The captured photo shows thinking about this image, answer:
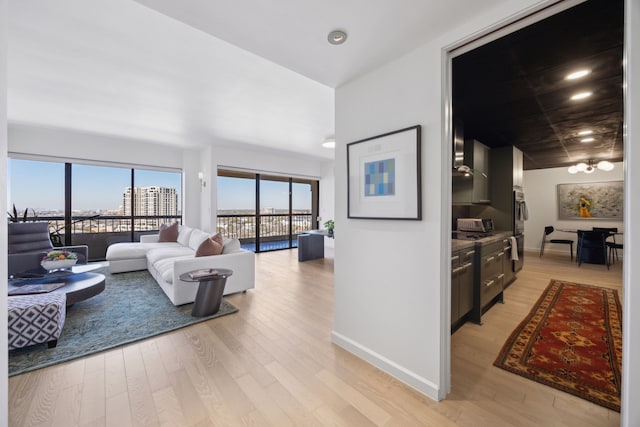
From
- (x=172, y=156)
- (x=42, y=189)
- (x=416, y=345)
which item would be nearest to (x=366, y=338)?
(x=416, y=345)

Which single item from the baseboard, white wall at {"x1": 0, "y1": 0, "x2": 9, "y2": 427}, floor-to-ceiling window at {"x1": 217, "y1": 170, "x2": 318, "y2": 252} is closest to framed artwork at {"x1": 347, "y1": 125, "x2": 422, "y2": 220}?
the baseboard

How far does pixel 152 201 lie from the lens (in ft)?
20.5

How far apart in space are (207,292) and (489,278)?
3.16 meters

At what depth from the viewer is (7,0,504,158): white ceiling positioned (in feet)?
4.94

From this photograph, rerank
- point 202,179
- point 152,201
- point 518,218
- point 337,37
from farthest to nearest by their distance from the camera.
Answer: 1. point 202,179
2. point 152,201
3. point 518,218
4. point 337,37

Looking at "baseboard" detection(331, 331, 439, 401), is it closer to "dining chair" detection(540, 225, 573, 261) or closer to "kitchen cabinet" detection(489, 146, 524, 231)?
"kitchen cabinet" detection(489, 146, 524, 231)

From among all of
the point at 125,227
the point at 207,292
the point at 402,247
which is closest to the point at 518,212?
the point at 402,247

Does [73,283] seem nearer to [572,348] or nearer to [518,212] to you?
[572,348]

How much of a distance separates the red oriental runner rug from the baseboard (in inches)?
29.6

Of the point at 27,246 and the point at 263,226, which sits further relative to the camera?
the point at 263,226

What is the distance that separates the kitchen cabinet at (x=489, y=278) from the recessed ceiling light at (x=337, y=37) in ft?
7.96

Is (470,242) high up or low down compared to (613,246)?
up

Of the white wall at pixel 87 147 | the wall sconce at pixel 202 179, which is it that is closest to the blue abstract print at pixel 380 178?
the wall sconce at pixel 202 179

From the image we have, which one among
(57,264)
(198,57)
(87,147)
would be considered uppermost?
(198,57)
